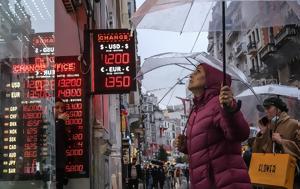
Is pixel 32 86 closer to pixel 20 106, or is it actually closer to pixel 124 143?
pixel 20 106

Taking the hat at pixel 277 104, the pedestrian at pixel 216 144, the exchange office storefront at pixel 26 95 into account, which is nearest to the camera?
the pedestrian at pixel 216 144

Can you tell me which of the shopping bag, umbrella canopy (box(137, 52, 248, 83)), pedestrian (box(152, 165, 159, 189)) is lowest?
pedestrian (box(152, 165, 159, 189))

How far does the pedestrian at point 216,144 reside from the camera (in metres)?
4.12

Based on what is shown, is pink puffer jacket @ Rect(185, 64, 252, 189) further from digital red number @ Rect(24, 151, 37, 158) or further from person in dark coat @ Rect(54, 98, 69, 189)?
person in dark coat @ Rect(54, 98, 69, 189)

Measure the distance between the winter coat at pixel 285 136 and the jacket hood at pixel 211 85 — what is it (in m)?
1.35

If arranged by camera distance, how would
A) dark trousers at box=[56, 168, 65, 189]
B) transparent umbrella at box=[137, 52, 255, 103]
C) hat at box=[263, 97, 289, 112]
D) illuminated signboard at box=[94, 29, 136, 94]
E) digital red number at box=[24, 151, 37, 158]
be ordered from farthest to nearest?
1. illuminated signboard at box=[94, 29, 136, 94]
2. dark trousers at box=[56, 168, 65, 189]
3. transparent umbrella at box=[137, 52, 255, 103]
4. hat at box=[263, 97, 289, 112]
5. digital red number at box=[24, 151, 37, 158]

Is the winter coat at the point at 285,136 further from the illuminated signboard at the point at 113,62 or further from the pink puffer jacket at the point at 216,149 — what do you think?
the illuminated signboard at the point at 113,62

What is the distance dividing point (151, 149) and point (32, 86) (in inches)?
3583

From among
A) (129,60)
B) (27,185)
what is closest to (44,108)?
(27,185)

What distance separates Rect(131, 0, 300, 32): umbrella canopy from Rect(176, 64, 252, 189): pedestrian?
0.85m

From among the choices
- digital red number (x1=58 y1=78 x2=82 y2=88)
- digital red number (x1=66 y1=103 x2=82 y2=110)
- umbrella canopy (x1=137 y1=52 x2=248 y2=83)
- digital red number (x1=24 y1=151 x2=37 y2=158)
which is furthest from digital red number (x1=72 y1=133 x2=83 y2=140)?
digital red number (x1=24 y1=151 x2=37 y2=158)

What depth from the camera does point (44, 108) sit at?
611 centimetres

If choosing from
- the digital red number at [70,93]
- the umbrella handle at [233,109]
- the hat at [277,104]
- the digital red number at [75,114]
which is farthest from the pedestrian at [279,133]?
the digital red number at [70,93]

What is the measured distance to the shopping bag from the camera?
5.44 m
